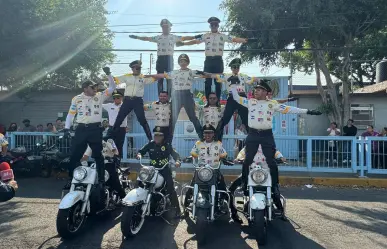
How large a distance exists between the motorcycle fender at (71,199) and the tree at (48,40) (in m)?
8.01

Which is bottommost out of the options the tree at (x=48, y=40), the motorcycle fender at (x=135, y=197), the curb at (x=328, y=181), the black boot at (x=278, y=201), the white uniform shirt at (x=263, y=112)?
the curb at (x=328, y=181)

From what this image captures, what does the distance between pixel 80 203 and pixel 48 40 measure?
Result: 30.5 feet

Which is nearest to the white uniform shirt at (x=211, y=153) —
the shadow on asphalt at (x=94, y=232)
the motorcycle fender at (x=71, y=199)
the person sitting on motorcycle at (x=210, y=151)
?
the person sitting on motorcycle at (x=210, y=151)

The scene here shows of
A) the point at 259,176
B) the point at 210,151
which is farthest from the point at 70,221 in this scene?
the point at 259,176

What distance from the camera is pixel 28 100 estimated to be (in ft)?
58.0

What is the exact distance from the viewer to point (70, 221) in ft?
17.8

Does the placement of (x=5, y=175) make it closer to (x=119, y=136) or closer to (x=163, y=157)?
(x=163, y=157)

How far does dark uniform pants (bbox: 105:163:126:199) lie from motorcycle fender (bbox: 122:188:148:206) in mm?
1371

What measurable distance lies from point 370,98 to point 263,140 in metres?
12.9

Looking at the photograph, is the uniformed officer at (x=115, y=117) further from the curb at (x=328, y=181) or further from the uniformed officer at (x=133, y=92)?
the curb at (x=328, y=181)

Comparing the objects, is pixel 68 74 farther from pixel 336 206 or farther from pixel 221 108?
pixel 336 206

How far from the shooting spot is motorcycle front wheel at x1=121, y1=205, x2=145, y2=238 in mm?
5234

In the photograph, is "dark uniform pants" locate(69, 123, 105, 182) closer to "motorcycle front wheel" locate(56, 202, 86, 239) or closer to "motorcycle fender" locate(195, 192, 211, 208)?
"motorcycle front wheel" locate(56, 202, 86, 239)

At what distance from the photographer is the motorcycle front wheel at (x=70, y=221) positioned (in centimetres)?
517
